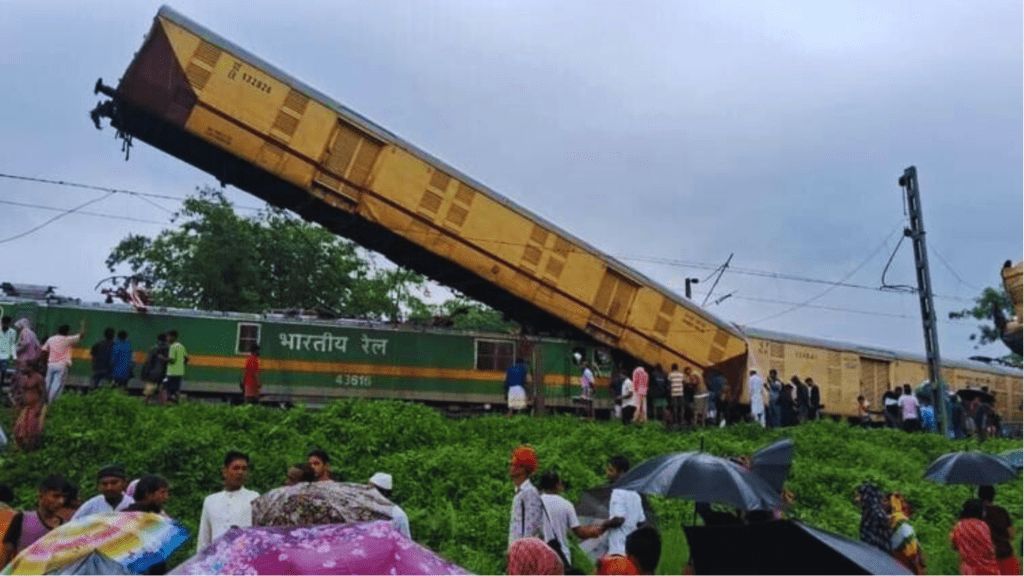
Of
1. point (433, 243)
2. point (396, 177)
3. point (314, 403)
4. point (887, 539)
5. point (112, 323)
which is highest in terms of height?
point (396, 177)

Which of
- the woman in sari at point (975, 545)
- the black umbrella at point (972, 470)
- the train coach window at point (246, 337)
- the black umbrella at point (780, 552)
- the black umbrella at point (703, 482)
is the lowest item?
the woman in sari at point (975, 545)

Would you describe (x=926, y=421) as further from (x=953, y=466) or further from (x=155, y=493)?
(x=155, y=493)

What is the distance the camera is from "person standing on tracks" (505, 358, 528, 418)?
18.1 meters

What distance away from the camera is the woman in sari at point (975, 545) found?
7098 millimetres

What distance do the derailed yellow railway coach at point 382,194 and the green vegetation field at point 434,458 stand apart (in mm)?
4351

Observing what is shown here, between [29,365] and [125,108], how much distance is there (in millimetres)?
6621

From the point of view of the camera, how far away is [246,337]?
64.6ft

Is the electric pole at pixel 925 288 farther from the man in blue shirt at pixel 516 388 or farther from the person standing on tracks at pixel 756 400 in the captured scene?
the man in blue shirt at pixel 516 388

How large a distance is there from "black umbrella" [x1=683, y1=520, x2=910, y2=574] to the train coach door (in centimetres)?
2604

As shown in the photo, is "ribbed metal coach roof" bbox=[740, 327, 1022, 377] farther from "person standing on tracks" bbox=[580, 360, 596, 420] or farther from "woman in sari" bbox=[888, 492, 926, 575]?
"woman in sari" bbox=[888, 492, 926, 575]

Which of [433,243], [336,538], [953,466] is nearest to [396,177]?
[433,243]

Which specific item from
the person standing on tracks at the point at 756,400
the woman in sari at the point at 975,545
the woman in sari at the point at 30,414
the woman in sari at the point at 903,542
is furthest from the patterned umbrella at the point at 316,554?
the person standing on tracks at the point at 756,400

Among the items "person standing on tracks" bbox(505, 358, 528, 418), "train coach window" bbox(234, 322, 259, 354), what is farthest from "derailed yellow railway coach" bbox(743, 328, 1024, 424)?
"train coach window" bbox(234, 322, 259, 354)

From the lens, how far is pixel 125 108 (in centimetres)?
1742
